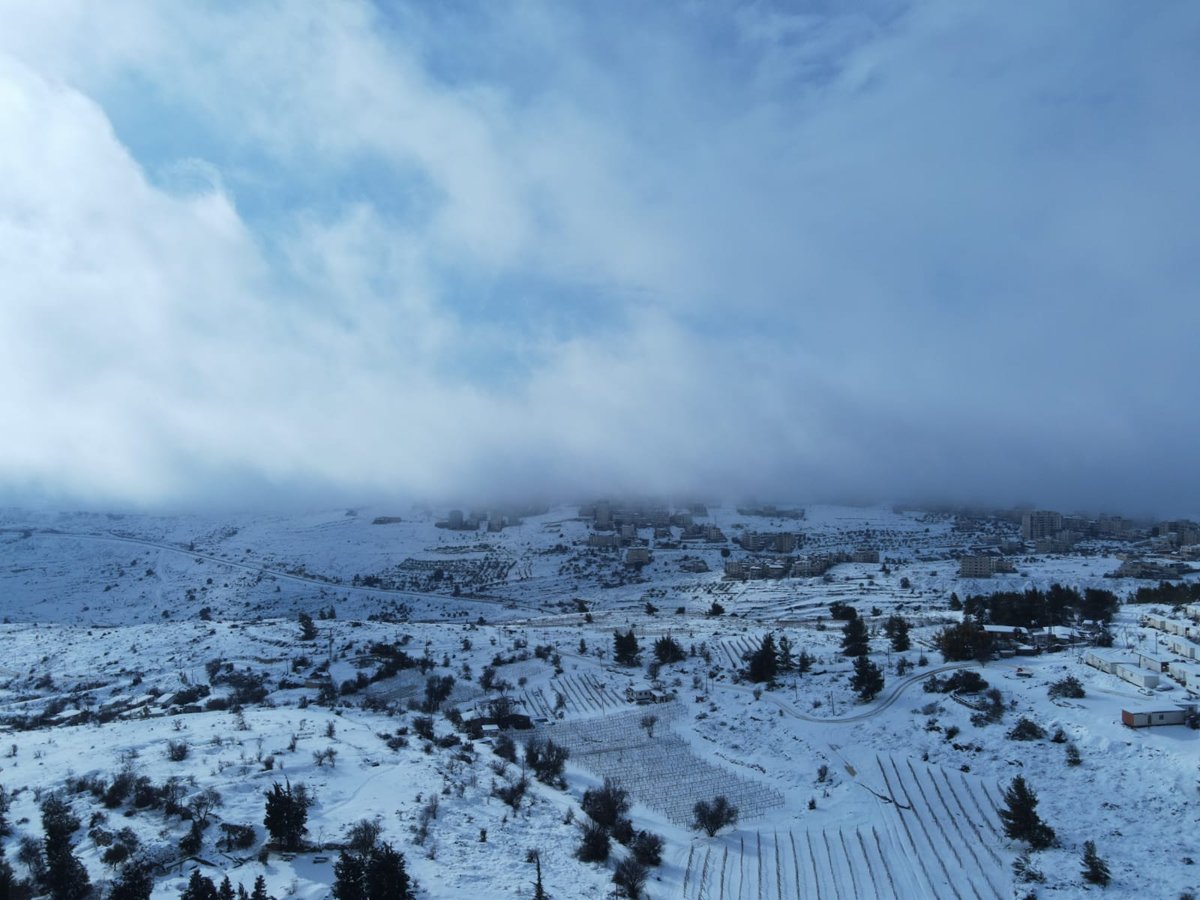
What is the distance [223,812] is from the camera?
830 inches

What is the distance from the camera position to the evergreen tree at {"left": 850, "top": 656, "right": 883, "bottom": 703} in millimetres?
35750

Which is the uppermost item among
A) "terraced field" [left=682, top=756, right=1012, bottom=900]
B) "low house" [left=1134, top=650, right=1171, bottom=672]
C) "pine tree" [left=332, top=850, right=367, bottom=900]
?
"low house" [left=1134, top=650, right=1171, bottom=672]

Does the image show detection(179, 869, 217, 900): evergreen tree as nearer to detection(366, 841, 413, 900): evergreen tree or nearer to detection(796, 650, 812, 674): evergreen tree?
detection(366, 841, 413, 900): evergreen tree

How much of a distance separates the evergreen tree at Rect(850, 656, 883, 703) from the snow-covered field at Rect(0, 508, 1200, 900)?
0.55 m

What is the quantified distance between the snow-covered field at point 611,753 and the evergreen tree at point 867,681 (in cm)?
55

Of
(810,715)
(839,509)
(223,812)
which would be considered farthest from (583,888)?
(839,509)

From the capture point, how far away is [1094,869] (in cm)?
2072

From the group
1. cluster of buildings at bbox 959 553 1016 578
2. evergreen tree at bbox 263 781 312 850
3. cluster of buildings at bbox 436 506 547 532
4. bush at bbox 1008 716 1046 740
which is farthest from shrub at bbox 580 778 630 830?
cluster of buildings at bbox 436 506 547 532

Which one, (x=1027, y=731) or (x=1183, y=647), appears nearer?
(x=1027, y=731)

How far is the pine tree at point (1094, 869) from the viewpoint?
67.3ft

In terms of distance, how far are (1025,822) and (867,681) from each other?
13.0 metres

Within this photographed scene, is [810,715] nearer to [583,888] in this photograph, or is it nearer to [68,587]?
[583,888]

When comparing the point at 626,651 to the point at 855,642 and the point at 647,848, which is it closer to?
the point at 855,642

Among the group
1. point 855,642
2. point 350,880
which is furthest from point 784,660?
point 350,880
